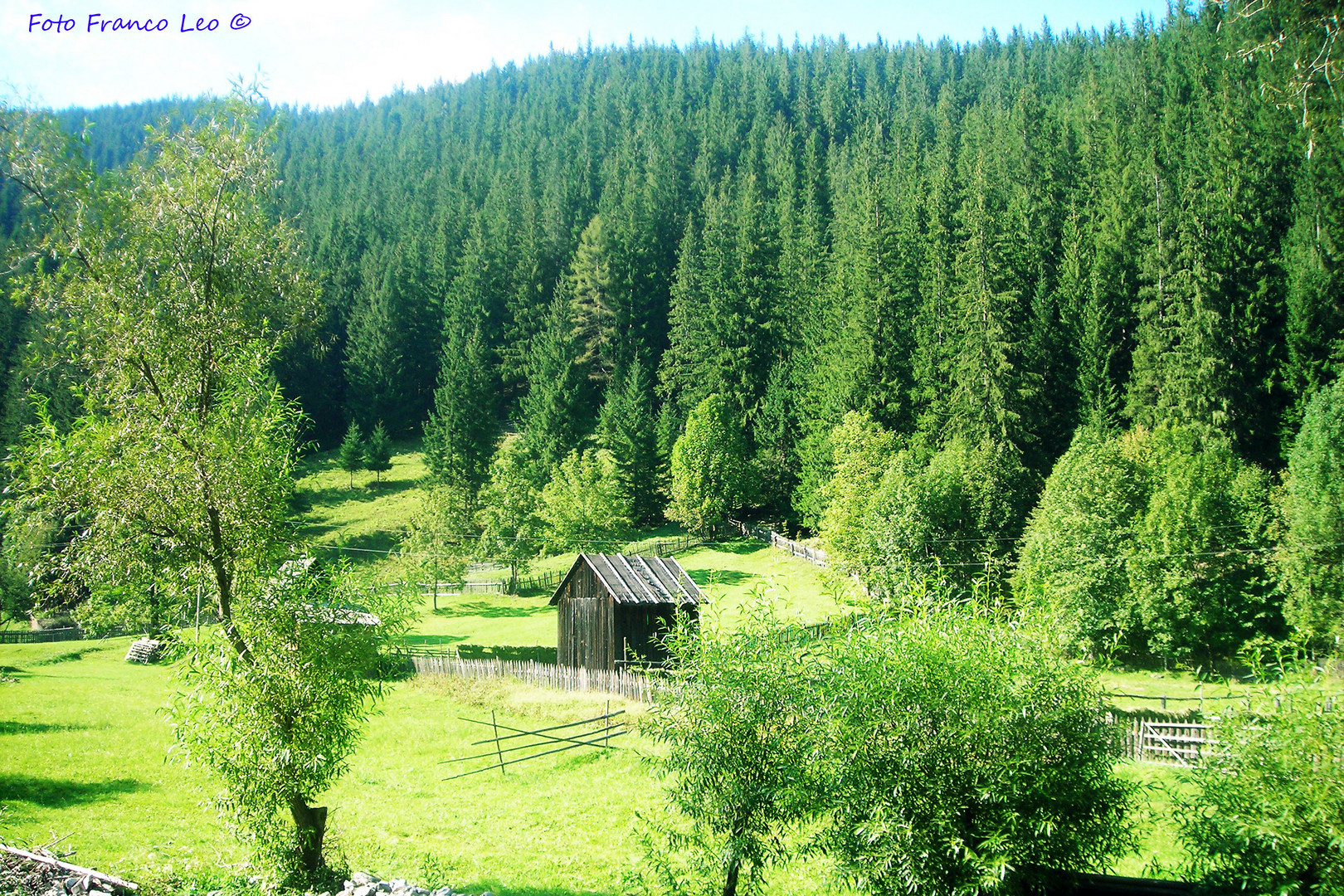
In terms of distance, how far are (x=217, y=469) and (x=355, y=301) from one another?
8975 centimetres

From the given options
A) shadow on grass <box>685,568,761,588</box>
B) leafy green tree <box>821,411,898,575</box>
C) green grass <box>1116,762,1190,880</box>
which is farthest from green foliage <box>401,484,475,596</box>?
green grass <box>1116,762,1190,880</box>

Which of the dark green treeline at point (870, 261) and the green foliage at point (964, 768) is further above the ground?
the dark green treeline at point (870, 261)

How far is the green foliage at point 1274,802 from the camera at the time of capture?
9.09 meters

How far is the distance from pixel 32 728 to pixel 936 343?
52417 mm

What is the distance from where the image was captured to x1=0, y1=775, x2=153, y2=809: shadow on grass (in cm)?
1728

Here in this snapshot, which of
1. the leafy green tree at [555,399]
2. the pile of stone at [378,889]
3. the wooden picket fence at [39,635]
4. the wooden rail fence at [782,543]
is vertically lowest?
the wooden picket fence at [39,635]

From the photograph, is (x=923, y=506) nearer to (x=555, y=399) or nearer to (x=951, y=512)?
(x=951, y=512)

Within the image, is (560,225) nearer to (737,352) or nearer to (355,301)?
(355,301)

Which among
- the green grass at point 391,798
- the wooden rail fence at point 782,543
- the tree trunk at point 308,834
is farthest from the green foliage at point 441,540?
the tree trunk at point 308,834

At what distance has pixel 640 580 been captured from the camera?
34375 millimetres

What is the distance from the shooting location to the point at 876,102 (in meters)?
115

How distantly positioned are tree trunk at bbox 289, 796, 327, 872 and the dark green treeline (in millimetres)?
11940

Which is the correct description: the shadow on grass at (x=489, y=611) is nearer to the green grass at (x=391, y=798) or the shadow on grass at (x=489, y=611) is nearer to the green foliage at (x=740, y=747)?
the green grass at (x=391, y=798)

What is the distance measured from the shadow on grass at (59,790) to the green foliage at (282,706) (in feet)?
22.7
